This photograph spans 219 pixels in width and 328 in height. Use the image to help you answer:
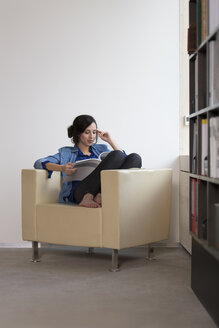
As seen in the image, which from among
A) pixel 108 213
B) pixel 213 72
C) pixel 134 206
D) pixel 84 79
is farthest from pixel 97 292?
pixel 84 79

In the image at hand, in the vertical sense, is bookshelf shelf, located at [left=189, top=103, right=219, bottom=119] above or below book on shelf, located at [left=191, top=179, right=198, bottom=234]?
above

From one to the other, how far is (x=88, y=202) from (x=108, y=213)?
201 millimetres

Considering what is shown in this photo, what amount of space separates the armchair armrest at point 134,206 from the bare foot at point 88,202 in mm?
108

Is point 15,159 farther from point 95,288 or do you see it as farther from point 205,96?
point 205,96

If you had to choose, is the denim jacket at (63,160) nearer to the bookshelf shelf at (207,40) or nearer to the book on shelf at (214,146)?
the bookshelf shelf at (207,40)

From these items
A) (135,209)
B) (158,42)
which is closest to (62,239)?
(135,209)

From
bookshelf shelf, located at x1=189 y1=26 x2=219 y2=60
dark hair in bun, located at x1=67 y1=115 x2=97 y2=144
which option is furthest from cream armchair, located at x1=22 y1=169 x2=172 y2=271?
bookshelf shelf, located at x1=189 y1=26 x2=219 y2=60

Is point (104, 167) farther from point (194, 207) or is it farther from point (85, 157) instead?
point (194, 207)

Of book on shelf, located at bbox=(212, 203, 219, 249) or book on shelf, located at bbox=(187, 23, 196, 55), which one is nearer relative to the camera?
book on shelf, located at bbox=(212, 203, 219, 249)

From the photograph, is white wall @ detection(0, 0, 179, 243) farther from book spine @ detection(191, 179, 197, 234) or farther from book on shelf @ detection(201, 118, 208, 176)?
book on shelf @ detection(201, 118, 208, 176)

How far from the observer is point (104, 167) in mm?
3609

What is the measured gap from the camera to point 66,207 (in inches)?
139

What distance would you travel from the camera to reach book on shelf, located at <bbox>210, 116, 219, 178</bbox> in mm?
2164

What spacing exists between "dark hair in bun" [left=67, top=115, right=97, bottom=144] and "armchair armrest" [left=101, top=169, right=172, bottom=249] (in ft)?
2.13
